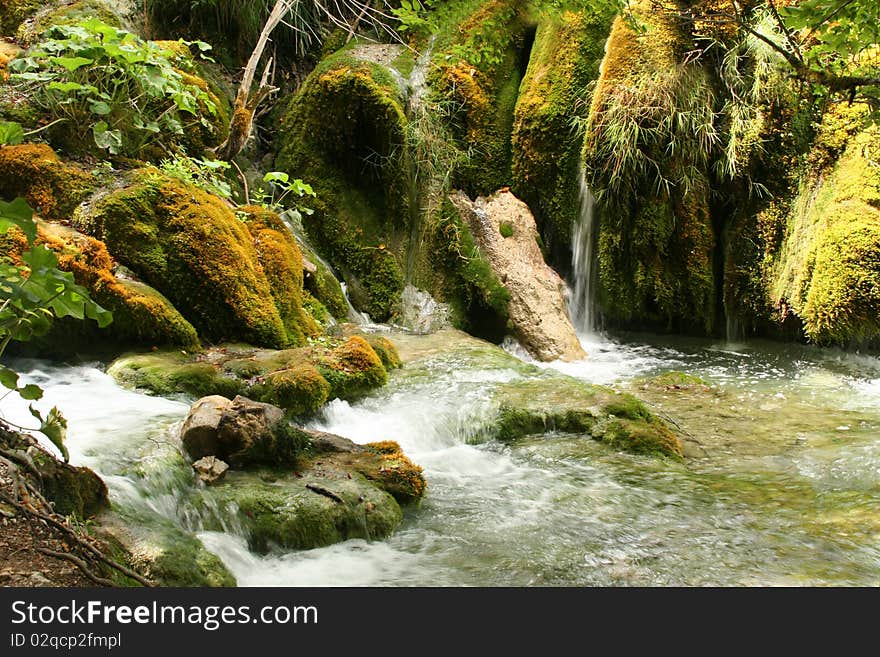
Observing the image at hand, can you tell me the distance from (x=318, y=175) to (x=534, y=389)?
488cm

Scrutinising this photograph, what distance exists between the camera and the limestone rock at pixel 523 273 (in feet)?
25.1

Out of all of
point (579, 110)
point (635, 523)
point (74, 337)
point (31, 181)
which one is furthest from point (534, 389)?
point (579, 110)

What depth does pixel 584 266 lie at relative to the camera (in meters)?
8.72

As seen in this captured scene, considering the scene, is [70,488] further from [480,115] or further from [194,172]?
[480,115]

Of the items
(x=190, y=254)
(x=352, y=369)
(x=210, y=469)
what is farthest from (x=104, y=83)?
(x=210, y=469)

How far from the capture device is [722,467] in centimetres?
436

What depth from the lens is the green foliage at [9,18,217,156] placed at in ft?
16.4

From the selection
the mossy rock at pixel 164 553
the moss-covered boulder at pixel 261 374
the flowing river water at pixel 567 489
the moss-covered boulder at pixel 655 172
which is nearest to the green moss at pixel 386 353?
the flowing river water at pixel 567 489

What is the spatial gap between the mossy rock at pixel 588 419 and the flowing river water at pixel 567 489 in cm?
13

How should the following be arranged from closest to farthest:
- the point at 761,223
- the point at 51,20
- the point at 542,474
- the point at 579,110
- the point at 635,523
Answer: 1. the point at 635,523
2. the point at 542,474
3. the point at 51,20
4. the point at 761,223
5. the point at 579,110

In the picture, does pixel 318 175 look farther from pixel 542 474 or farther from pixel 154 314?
pixel 542 474

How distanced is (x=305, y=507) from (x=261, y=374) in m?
1.64

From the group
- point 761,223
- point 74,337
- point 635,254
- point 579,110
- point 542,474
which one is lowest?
point 542,474

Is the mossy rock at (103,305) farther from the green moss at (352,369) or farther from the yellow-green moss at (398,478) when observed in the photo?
the yellow-green moss at (398,478)
